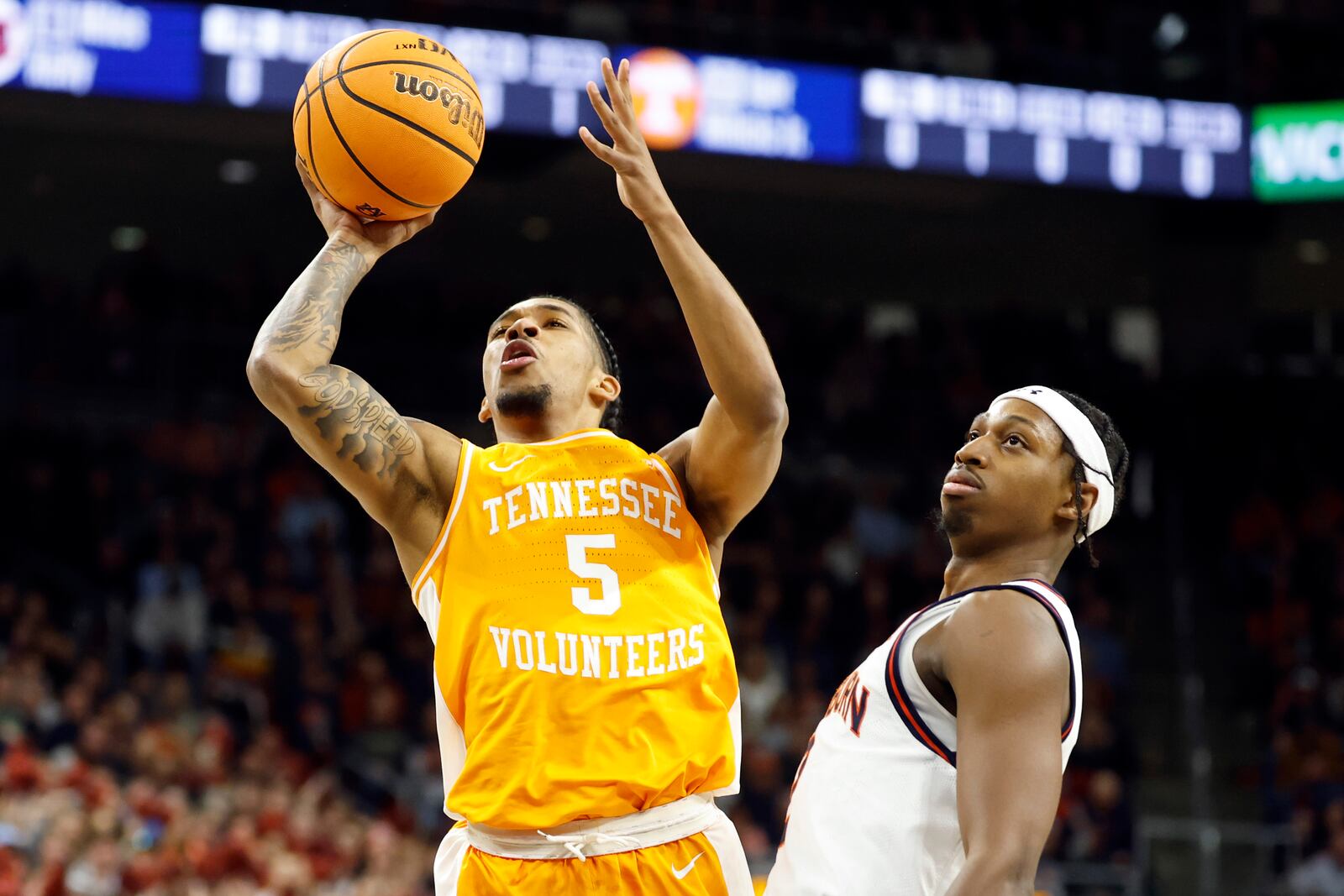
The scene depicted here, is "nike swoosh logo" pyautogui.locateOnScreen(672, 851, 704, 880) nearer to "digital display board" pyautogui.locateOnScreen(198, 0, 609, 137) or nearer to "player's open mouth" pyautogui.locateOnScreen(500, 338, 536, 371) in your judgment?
"player's open mouth" pyautogui.locateOnScreen(500, 338, 536, 371)

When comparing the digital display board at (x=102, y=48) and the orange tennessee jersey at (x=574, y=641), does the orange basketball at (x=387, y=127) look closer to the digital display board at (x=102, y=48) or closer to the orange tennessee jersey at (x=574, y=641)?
the orange tennessee jersey at (x=574, y=641)

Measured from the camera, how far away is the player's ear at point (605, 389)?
11.8 feet

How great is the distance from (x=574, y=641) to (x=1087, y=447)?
1.01 m

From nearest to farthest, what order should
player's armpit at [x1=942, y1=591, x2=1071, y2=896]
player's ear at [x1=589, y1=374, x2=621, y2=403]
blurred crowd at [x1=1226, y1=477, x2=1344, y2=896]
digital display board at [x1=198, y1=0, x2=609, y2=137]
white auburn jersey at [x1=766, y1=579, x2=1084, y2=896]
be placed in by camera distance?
player's armpit at [x1=942, y1=591, x2=1071, y2=896], white auburn jersey at [x1=766, y1=579, x2=1084, y2=896], player's ear at [x1=589, y1=374, x2=621, y2=403], digital display board at [x1=198, y1=0, x2=609, y2=137], blurred crowd at [x1=1226, y1=477, x2=1344, y2=896]

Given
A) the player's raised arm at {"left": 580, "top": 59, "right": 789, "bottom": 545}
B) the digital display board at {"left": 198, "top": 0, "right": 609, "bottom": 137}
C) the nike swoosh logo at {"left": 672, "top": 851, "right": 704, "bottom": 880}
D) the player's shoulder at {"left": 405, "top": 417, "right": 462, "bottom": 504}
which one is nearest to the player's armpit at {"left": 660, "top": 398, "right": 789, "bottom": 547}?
the player's raised arm at {"left": 580, "top": 59, "right": 789, "bottom": 545}

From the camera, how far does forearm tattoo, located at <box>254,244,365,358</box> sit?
10.7ft

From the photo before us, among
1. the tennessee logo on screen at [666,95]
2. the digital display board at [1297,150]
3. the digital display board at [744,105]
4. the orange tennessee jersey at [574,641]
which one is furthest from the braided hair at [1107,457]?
the digital display board at [1297,150]

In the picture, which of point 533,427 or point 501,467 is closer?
point 501,467

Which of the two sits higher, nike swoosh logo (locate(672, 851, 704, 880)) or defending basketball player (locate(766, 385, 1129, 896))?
defending basketball player (locate(766, 385, 1129, 896))

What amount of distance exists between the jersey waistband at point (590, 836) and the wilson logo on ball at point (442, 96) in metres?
1.45

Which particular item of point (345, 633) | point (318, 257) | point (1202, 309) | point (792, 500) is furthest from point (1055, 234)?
point (318, 257)

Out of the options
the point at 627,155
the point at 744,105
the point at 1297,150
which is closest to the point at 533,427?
the point at 627,155

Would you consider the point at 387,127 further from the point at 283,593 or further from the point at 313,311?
the point at 283,593

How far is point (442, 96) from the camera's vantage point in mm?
3561
